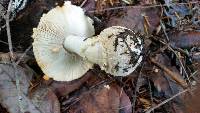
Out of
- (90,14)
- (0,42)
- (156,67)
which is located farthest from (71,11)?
(156,67)

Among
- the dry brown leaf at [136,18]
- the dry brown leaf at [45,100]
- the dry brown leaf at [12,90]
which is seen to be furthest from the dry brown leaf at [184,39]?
the dry brown leaf at [12,90]

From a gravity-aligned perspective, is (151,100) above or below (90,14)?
below

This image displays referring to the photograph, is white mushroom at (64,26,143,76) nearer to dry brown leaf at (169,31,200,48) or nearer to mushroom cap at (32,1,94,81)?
mushroom cap at (32,1,94,81)

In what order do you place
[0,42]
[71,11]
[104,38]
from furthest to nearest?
[0,42], [71,11], [104,38]

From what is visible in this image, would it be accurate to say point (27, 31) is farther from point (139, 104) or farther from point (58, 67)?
point (139, 104)

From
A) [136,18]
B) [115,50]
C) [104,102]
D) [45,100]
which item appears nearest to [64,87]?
[45,100]

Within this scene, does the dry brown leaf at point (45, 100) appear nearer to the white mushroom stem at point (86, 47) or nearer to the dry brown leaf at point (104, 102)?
the dry brown leaf at point (104, 102)

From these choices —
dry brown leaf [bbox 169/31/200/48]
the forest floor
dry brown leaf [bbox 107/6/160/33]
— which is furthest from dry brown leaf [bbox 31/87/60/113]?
dry brown leaf [bbox 169/31/200/48]
